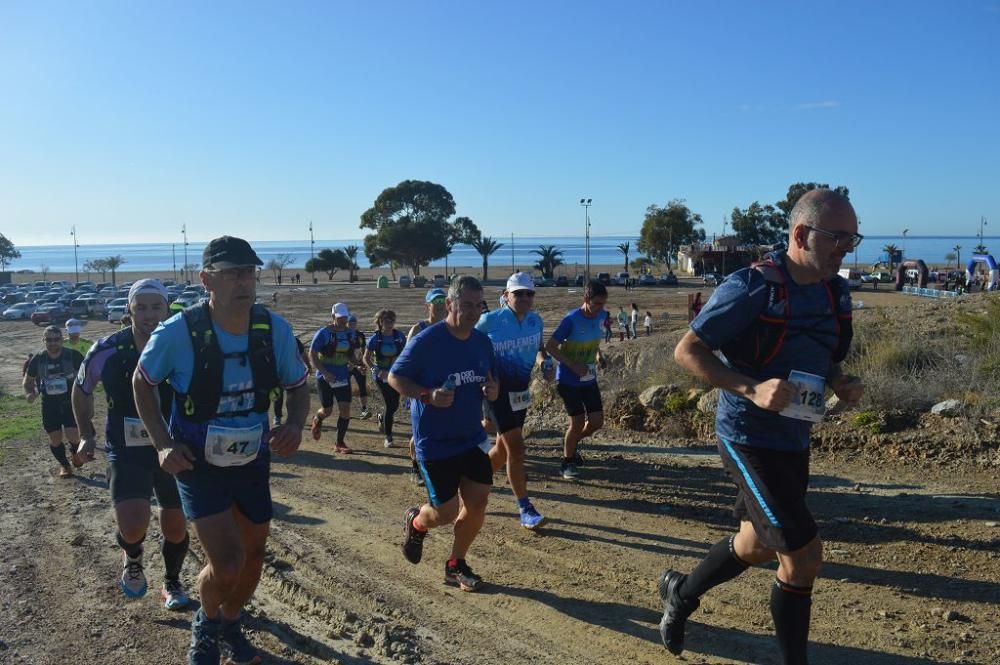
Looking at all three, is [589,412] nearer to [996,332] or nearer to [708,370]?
[708,370]

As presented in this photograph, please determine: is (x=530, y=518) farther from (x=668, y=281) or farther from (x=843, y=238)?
(x=668, y=281)

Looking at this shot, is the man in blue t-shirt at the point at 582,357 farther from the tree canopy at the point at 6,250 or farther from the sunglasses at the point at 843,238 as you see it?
the tree canopy at the point at 6,250

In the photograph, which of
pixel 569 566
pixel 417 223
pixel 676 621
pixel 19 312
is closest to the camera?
pixel 676 621

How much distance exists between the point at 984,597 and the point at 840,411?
13.8ft

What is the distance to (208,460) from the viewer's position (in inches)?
146

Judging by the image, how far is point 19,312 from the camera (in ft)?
161

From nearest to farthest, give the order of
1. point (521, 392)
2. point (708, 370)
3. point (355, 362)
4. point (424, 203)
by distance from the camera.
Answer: point (708, 370), point (521, 392), point (355, 362), point (424, 203)

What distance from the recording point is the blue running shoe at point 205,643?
379cm

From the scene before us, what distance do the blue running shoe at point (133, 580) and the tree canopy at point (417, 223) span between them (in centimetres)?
8528

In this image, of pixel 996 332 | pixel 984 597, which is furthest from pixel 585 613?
pixel 996 332

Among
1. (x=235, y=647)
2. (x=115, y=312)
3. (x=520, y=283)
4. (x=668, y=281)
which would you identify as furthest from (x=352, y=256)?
(x=235, y=647)

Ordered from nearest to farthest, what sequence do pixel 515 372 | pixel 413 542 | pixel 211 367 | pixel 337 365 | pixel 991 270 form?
pixel 211 367 → pixel 413 542 → pixel 515 372 → pixel 337 365 → pixel 991 270

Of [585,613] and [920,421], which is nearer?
[585,613]

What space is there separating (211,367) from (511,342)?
3351 mm
